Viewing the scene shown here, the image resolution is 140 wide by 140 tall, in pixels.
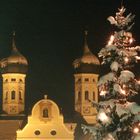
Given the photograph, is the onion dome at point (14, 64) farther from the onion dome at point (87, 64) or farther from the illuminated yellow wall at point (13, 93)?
the onion dome at point (87, 64)

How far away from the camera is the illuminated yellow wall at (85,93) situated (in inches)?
2250

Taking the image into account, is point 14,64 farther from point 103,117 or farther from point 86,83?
point 103,117

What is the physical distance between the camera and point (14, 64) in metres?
57.8

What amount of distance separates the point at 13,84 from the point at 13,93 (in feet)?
2.71

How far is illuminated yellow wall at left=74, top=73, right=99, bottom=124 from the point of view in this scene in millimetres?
57156

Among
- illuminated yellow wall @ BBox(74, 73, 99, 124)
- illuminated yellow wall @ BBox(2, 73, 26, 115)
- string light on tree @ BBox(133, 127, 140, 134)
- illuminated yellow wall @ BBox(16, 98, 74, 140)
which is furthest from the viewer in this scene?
illuminated yellow wall @ BBox(2, 73, 26, 115)

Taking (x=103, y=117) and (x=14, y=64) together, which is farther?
(x=14, y=64)

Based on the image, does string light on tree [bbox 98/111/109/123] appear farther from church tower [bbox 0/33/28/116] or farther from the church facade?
church tower [bbox 0/33/28/116]

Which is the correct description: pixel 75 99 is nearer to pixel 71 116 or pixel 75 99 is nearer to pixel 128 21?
pixel 71 116

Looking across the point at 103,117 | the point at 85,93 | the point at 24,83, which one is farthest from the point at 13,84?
the point at 103,117

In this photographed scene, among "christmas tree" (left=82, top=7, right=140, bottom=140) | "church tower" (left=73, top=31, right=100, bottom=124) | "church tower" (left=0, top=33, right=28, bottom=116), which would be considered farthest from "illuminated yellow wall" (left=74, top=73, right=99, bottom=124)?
"christmas tree" (left=82, top=7, right=140, bottom=140)

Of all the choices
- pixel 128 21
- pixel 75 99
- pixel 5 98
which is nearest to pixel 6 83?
pixel 5 98

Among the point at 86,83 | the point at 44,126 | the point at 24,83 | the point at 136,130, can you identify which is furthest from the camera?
the point at 24,83

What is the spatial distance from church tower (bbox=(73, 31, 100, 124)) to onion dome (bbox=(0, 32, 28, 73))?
15.8 feet
